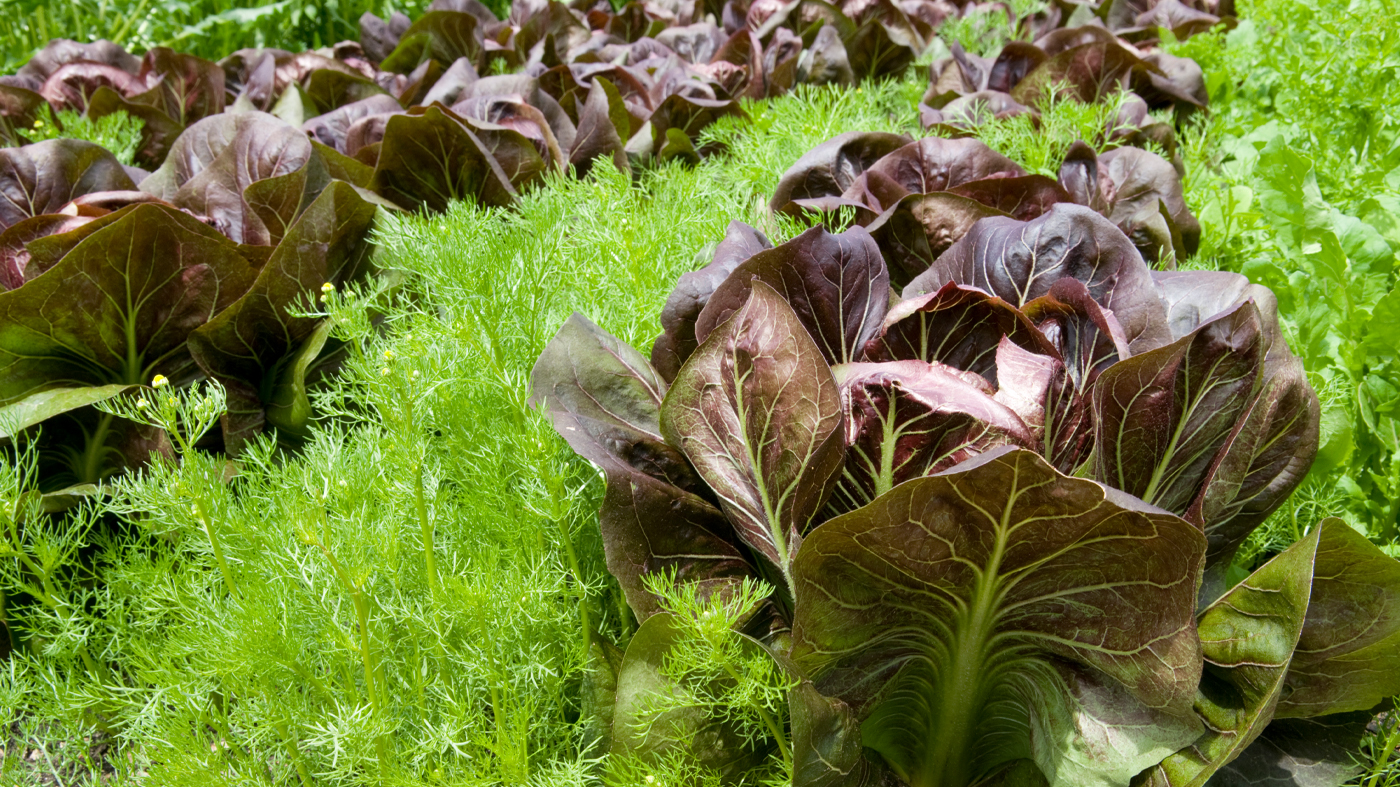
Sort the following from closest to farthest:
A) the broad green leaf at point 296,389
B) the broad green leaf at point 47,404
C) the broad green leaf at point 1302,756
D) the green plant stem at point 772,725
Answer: the green plant stem at point 772,725
the broad green leaf at point 1302,756
the broad green leaf at point 47,404
the broad green leaf at point 296,389

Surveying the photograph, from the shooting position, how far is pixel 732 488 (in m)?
1.50

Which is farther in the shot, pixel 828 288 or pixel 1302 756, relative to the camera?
pixel 828 288

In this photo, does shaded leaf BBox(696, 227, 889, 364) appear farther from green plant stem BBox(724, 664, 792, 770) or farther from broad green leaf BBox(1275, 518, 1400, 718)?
broad green leaf BBox(1275, 518, 1400, 718)

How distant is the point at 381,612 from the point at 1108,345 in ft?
4.13

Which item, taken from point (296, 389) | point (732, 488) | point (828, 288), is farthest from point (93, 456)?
point (828, 288)

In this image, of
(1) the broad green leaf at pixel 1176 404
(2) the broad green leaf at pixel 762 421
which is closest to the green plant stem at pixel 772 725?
(2) the broad green leaf at pixel 762 421

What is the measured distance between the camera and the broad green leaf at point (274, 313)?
221cm

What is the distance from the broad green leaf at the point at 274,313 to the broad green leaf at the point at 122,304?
0.31ft

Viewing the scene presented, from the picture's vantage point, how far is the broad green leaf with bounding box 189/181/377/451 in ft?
7.24

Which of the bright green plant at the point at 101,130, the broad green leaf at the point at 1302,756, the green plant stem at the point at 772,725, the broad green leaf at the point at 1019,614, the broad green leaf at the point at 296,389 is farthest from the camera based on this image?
the bright green plant at the point at 101,130

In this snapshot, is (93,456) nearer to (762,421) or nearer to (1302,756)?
(762,421)

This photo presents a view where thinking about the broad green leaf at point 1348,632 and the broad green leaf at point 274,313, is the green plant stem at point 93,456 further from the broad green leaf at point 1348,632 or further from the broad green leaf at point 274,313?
the broad green leaf at point 1348,632

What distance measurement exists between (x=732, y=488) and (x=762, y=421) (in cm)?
13

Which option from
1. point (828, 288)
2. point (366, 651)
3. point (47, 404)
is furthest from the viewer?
point (47, 404)
